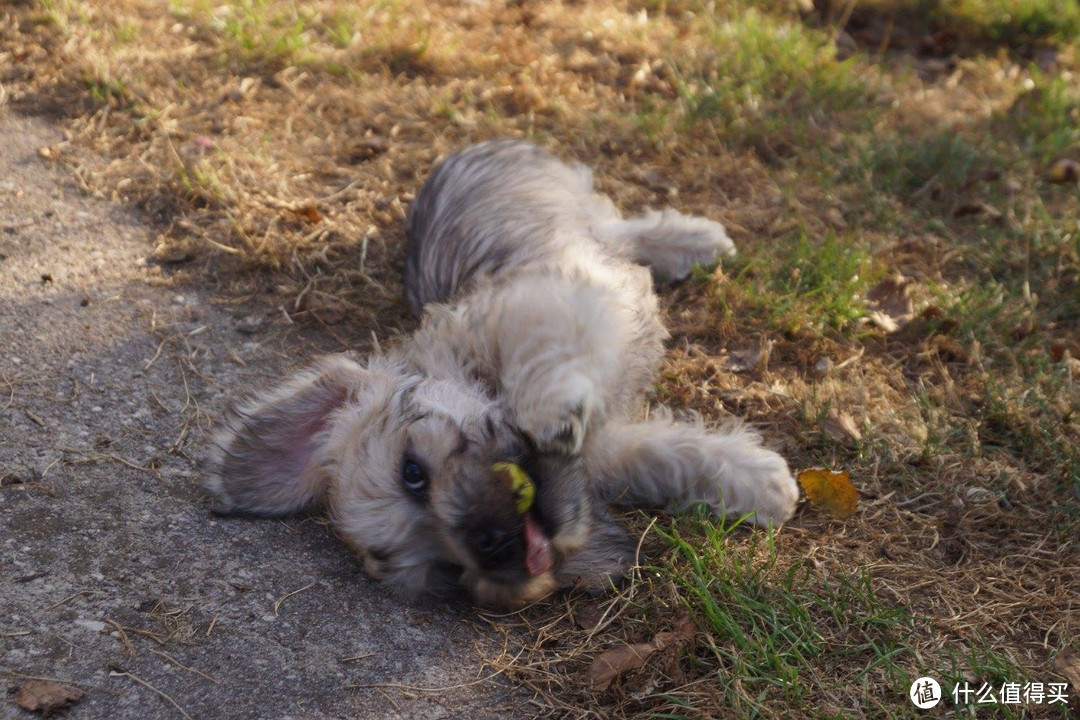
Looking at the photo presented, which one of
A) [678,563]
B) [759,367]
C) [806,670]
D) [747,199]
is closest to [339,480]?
[678,563]

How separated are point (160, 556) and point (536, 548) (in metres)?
1.16

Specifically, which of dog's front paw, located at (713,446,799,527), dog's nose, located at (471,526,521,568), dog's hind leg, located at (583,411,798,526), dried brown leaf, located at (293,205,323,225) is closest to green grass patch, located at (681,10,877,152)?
dried brown leaf, located at (293,205,323,225)

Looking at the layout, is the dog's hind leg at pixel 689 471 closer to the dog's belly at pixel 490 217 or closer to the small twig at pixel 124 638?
the dog's belly at pixel 490 217

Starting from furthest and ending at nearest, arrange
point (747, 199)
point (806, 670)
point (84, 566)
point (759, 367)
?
point (747, 199), point (759, 367), point (84, 566), point (806, 670)

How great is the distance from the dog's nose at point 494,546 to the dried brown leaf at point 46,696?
1071 mm

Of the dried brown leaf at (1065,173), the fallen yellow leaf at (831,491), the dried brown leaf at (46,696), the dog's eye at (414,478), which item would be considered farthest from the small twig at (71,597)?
the dried brown leaf at (1065,173)

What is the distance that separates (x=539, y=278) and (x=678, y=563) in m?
1.07

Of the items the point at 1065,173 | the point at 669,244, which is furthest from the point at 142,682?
the point at 1065,173

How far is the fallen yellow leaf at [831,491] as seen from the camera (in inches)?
131

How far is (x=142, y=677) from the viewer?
2.65m

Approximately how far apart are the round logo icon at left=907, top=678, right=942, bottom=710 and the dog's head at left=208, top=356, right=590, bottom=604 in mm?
986

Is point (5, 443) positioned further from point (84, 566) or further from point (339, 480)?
point (339, 480)

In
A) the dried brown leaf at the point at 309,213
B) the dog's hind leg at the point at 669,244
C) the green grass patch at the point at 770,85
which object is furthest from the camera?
the green grass patch at the point at 770,85

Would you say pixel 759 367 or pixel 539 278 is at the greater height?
pixel 539 278
